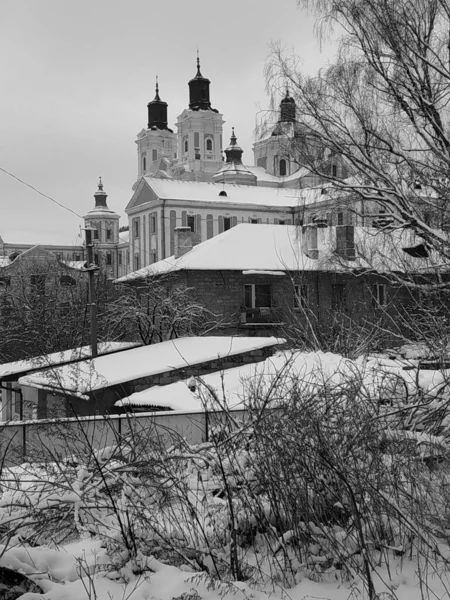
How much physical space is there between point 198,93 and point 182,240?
5542 cm

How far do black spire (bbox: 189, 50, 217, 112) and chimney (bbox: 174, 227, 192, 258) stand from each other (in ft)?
176

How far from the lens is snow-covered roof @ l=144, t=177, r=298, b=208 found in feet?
179

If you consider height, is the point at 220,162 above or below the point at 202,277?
above

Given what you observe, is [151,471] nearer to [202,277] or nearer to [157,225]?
[202,277]

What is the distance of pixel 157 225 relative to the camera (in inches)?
2148

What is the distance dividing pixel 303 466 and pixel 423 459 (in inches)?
50.8

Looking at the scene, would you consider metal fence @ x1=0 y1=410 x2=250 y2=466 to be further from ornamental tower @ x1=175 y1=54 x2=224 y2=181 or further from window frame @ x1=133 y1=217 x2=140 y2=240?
ornamental tower @ x1=175 y1=54 x2=224 y2=181

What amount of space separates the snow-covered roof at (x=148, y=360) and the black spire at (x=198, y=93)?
2469 inches

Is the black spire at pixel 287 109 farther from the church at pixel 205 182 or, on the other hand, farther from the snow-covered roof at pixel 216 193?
the snow-covered roof at pixel 216 193

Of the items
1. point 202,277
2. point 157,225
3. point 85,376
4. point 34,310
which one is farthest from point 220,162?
point 85,376

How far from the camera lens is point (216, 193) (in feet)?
186

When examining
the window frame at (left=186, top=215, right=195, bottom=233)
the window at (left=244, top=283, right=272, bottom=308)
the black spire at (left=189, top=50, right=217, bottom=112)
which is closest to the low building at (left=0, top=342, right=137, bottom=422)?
the window at (left=244, top=283, right=272, bottom=308)

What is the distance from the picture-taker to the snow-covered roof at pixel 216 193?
54.5 m

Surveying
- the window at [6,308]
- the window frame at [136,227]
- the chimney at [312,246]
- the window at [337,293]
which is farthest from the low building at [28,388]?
the window frame at [136,227]
